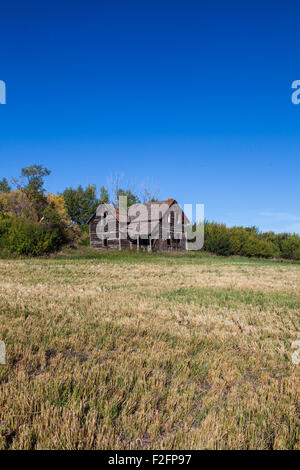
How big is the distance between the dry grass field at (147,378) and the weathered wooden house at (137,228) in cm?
3176

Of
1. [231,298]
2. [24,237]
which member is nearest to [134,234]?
[24,237]

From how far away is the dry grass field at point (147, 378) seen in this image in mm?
2436

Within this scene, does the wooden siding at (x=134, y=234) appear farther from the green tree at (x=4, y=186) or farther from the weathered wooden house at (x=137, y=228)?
the green tree at (x=4, y=186)

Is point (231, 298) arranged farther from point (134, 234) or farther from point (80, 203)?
point (80, 203)

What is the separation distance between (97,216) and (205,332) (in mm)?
36974

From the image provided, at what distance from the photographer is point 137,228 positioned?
3988 cm

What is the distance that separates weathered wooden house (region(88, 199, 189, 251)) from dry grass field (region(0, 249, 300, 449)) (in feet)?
104

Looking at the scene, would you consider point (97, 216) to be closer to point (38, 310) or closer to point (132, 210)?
point (132, 210)

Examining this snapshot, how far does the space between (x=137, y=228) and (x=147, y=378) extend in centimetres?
3657

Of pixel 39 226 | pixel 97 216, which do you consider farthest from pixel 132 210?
pixel 39 226

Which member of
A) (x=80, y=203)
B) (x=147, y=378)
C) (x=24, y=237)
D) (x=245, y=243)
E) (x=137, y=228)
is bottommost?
(x=147, y=378)

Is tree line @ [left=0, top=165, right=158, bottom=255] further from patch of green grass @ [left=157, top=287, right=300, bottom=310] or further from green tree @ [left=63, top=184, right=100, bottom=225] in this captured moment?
patch of green grass @ [left=157, top=287, right=300, bottom=310]

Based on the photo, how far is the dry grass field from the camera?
2.44 meters

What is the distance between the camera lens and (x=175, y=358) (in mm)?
4066
